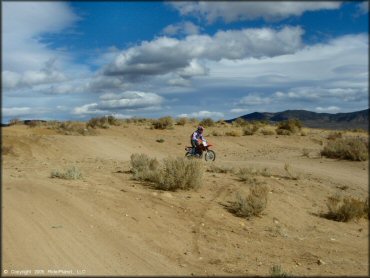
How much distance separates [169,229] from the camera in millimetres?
10992

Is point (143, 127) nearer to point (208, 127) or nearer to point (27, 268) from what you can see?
point (208, 127)

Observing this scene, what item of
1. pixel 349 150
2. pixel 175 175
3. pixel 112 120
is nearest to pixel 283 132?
pixel 112 120

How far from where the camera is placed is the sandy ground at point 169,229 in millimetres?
8516

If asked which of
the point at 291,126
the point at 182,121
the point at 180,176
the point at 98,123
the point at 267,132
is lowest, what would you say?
the point at 180,176

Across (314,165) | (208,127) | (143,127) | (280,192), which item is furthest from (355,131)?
(280,192)

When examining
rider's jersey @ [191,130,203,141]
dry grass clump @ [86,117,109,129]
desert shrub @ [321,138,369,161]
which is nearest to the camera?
desert shrub @ [321,138,369,161]

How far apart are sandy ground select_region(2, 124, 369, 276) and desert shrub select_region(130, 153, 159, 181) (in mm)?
485

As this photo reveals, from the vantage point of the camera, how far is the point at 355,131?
42.7 metres

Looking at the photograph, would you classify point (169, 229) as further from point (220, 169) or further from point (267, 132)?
point (267, 132)

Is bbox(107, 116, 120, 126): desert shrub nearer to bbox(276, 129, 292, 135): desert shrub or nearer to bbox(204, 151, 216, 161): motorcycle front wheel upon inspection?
bbox(276, 129, 292, 135): desert shrub

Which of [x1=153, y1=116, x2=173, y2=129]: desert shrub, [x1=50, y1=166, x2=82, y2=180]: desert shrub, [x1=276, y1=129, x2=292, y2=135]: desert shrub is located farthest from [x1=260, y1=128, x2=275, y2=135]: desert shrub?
[x1=50, y1=166, x2=82, y2=180]: desert shrub

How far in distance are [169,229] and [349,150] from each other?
42.2 ft

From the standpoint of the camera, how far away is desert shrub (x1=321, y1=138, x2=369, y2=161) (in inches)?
818

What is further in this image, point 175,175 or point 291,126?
point 291,126
